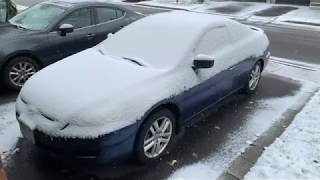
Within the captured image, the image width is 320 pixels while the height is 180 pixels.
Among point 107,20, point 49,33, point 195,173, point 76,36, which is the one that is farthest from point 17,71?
point 195,173

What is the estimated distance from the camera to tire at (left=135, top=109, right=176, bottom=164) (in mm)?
4574

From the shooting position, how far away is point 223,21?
20.2 ft

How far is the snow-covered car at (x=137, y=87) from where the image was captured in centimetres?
426

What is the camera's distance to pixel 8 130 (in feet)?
18.5

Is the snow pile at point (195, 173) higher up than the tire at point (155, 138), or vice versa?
the tire at point (155, 138)

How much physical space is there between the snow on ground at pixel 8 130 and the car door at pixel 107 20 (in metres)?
2.47

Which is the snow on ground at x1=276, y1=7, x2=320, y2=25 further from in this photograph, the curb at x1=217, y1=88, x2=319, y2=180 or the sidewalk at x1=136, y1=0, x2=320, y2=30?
the curb at x1=217, y1=88, x2=319, y2=180

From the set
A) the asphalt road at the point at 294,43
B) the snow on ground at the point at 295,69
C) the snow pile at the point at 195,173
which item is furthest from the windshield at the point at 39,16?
the asphalt road at the point at 294,43

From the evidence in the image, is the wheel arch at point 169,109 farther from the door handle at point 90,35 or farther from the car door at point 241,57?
the door handle at point 90,35

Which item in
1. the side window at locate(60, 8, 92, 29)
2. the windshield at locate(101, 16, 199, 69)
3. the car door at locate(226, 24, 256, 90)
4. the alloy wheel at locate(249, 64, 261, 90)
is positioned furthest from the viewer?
the side window at locate(60, 8, 92, 29)

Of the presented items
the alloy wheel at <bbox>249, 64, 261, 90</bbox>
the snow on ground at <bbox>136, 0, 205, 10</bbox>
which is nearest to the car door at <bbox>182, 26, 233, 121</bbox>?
the alloy wheel at <bbox>249, 64, 261, 90</bbox>

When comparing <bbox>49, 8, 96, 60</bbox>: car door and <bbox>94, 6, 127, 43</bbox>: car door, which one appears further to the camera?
<bbox>94, 6, 127, 43</bbox>: car door

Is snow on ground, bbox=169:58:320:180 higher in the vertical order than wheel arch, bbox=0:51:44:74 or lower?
lower

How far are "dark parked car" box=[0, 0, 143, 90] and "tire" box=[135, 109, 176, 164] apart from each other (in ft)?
10.9
